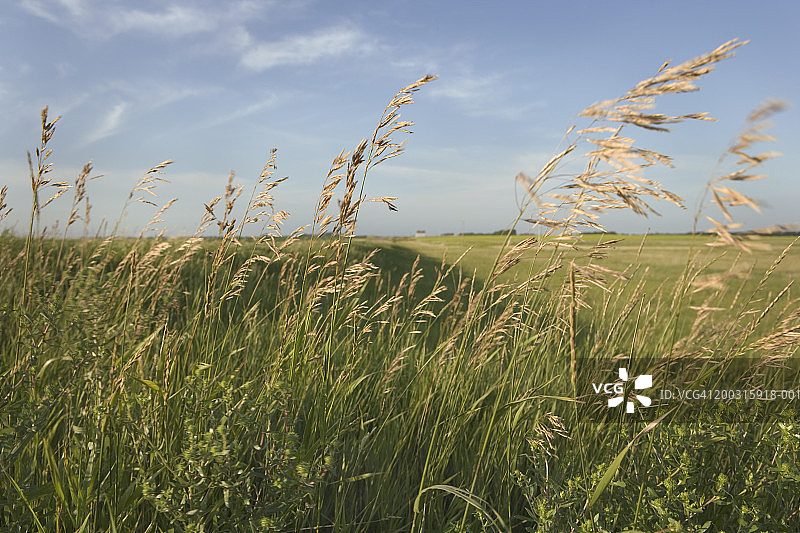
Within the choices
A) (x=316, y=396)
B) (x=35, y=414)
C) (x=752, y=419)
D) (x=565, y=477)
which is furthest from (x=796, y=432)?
(x=35, y=414)

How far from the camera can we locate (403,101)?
2.02m

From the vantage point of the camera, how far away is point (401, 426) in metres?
2.56

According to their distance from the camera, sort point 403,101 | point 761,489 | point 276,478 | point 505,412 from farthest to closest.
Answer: point 505,412 → point 403,101 → point 761,489 → point 276,478

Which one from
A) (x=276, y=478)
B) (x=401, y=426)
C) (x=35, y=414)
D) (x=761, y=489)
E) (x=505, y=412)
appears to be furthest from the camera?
(x=401, y=426)

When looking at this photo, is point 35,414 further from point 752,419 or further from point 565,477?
point 752,419

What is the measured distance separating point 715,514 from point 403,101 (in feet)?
6.55

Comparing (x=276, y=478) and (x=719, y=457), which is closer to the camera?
(x=276, y=478)

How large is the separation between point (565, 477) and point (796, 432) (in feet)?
3.05

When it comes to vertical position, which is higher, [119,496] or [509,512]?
[119,496]

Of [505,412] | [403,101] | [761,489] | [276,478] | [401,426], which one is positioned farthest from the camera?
[401,426]

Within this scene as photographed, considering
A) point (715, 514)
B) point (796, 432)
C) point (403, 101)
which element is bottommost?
point (715, 514)

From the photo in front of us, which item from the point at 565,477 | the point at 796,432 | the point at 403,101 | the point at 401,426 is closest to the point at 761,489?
the point at 796,432

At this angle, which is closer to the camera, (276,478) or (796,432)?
(276,478)

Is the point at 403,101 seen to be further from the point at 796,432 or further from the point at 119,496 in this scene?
the point at 796,432
